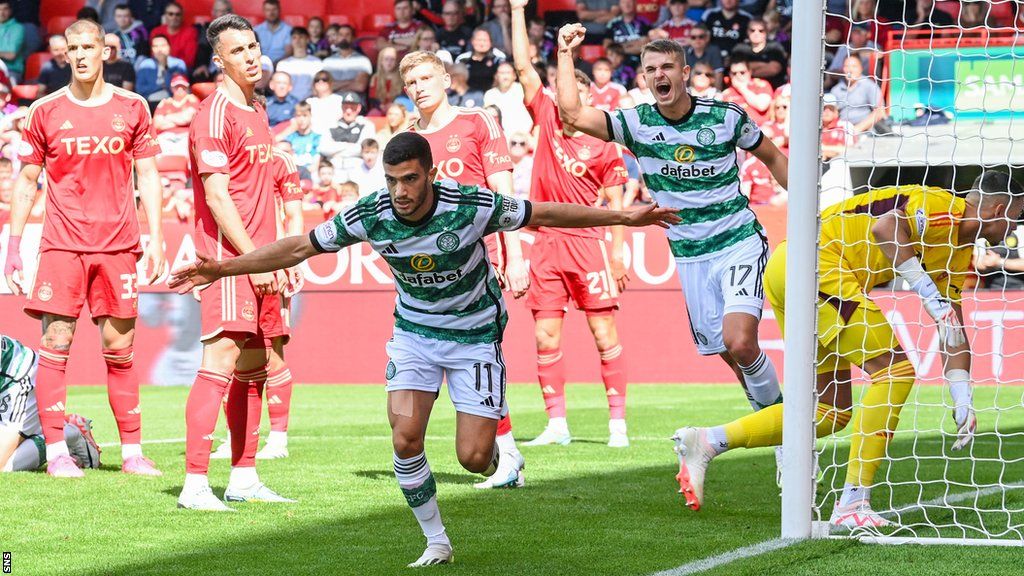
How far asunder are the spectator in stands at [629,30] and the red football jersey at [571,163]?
9613 millimetres

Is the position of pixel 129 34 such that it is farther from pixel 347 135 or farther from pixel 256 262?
pixel 256 262

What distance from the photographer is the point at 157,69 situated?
19.9 metres

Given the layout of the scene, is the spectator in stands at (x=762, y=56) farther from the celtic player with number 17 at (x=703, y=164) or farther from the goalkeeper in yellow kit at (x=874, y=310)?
the goalkeeper in yellow kit at (x=874, y=310)

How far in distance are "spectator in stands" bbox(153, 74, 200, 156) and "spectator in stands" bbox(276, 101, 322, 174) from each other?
1.32 m

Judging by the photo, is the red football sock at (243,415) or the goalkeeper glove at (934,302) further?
the red football sock at (243,415)

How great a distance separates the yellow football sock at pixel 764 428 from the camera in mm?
6102

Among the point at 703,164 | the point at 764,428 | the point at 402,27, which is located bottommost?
the point at 764,428

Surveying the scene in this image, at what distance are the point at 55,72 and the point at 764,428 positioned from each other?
650 inches

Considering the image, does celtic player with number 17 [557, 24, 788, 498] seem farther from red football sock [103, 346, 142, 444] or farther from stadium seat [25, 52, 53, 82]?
stadium seat [25, 52, 53, 82]

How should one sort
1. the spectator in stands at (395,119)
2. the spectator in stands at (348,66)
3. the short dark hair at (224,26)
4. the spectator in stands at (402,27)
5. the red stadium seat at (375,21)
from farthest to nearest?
the red stadium seat at (375,21) < the spectator in stands at (402,27) < the spectator in stands at (348,66) < the spectator in stands at (395,119) < the short dark hair at (224,26)

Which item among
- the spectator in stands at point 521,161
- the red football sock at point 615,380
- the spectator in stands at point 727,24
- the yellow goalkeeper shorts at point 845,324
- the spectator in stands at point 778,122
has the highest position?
→ the spectator in stands at point 727,24

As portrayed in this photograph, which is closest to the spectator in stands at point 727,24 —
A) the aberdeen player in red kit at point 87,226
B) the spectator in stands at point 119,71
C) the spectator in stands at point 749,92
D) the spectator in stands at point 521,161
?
the spectator in stands at point 749,92

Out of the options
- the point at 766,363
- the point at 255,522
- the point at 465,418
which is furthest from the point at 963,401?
the point at 255,522

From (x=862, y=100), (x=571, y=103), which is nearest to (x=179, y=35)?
(x=862, y=100)
